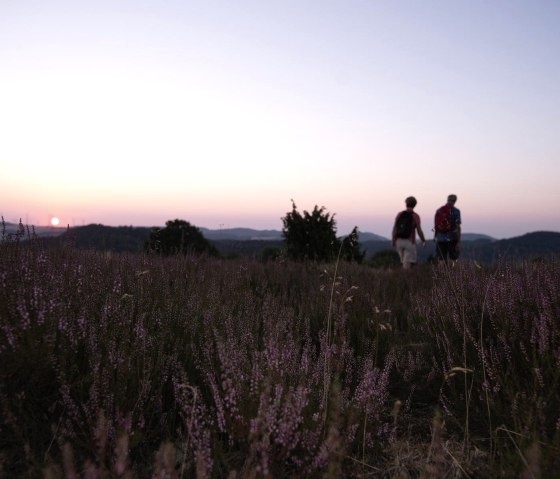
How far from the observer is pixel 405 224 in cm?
964

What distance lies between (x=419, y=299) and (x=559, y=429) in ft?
8.20

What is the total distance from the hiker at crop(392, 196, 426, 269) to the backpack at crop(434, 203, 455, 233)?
0.43 meters

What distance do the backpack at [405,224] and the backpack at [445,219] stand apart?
0.57 m

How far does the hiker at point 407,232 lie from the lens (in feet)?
31.5

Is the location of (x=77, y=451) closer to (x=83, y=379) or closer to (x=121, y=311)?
→ (x=83, y=379)

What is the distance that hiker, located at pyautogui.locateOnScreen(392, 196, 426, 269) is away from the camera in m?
9.59

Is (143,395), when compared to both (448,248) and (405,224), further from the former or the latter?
(448,248)

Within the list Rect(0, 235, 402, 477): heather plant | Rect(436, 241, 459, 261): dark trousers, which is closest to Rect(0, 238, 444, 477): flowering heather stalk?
Rect(0, 235, 402, 477): heather plant

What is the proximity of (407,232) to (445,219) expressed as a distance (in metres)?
0.82

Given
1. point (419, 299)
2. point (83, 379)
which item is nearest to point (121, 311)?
point (83, 379)

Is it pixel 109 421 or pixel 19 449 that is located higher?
pixel 109 421

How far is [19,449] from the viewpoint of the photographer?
204 centimetres

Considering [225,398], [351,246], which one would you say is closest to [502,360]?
[225,398]

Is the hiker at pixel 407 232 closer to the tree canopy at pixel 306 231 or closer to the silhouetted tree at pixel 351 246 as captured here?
the silhouetted tree at pixel 351 246
